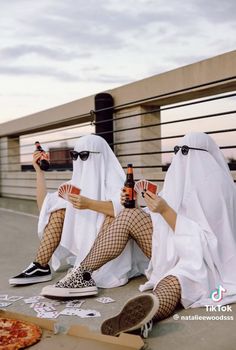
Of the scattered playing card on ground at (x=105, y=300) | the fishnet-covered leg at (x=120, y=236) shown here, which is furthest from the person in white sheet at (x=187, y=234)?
the scattered playing card on ground at (x=105, y=300)

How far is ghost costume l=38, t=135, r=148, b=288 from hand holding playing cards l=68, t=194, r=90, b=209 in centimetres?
22

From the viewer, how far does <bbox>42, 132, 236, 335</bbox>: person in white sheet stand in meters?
2.78

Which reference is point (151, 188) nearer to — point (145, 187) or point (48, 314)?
point (145, 187)

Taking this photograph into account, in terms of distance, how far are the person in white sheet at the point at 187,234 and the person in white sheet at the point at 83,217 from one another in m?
0.38

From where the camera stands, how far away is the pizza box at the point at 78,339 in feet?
7.20

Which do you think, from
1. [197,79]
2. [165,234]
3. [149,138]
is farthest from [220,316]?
[149,138]

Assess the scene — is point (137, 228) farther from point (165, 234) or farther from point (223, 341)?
point (223, 341)

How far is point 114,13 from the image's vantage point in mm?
6332

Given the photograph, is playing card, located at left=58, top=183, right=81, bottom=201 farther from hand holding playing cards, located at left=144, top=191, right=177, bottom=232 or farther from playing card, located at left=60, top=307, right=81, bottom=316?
playing card, located at left=60, top=307, right=81, bottom=316

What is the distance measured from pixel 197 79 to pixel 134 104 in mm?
1378

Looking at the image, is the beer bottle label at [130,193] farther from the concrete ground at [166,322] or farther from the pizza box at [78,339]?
the pizza box at [78,339]

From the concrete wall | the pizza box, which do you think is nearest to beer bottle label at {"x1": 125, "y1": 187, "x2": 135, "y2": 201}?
the pizza box

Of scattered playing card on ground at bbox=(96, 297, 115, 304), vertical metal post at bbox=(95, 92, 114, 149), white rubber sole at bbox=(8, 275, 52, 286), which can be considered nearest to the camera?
scattered playing card on ground at bbox=(96, 297, 115, 304)

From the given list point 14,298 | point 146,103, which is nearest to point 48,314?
point 14,298
